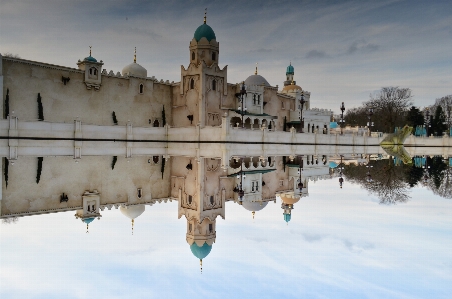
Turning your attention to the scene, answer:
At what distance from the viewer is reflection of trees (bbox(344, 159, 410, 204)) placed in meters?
10.9

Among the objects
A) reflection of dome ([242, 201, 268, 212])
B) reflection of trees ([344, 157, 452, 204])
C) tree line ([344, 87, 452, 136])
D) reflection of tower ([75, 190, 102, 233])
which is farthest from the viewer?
tree line ([344, 87, 452, 136])

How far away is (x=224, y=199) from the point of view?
41.7 feet

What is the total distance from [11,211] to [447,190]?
46.6 feet

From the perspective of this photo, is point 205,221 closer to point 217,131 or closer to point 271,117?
point 217,131

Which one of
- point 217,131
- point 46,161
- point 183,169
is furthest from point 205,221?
point 217,131

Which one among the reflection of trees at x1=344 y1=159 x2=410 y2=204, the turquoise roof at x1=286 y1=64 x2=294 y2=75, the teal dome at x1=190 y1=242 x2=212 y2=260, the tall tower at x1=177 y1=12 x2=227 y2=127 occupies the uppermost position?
the turquoise roof at x1=286 y1=64 x2=294 y2=75

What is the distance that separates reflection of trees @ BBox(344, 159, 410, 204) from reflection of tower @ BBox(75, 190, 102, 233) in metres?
8.19

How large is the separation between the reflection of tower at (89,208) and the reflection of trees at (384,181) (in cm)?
819

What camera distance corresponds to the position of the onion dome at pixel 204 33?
110ft

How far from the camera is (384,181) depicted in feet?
45.7

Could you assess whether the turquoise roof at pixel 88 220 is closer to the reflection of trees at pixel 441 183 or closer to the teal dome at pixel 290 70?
the reflection of trees at pixel 441 183

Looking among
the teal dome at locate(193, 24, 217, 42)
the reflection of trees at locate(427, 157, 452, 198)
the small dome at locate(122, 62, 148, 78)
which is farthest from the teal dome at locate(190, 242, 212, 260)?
the teal dome at locate(193, 24, 217, 42)

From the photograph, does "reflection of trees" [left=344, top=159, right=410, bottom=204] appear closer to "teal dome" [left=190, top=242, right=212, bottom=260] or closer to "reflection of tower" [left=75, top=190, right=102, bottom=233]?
"teal dome" [left=190, top=242, right=212, bottom=260]

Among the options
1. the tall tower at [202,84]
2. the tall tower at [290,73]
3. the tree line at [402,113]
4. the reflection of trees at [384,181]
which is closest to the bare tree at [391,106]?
the tree line at [402,113]
